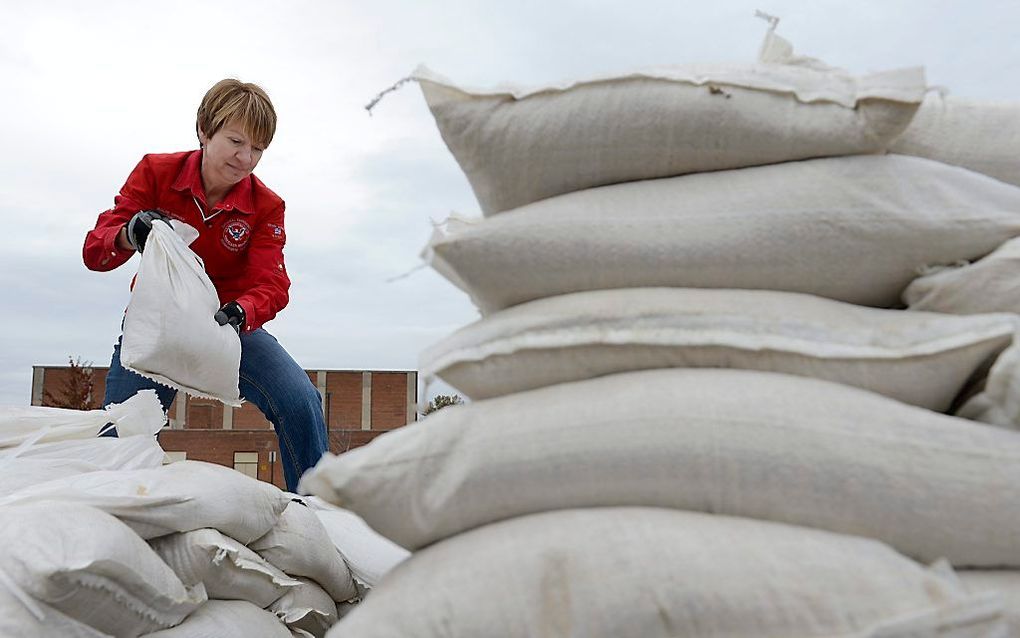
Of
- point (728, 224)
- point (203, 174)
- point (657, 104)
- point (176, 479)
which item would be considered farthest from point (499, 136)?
point (203, 174)

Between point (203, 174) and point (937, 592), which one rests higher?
point (203, 174)

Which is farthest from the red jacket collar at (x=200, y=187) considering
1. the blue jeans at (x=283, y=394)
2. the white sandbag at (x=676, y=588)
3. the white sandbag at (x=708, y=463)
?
the white sandbag at (x=676, y=588)

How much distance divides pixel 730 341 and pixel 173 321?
5.60ft

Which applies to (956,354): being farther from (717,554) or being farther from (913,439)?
(717,554)

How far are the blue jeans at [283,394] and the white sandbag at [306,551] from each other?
0.66 meters

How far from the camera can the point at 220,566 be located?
1735 millimetres

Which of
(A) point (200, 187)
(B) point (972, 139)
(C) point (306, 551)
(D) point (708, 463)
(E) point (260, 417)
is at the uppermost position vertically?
(B) point (972, 139)

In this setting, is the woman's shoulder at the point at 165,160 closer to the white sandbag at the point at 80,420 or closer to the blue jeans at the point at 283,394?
the blue jeans at the point at 283,394

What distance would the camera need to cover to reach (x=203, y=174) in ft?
9.23

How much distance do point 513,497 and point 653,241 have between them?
40 cm

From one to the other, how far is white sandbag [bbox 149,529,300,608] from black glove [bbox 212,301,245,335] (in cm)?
91

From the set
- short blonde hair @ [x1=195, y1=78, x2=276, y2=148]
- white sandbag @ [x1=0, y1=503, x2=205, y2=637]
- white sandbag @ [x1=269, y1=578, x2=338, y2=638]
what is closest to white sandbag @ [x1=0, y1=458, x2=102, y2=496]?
white sandbag @ [x1=0, y1=503, x2=205, y2=637]

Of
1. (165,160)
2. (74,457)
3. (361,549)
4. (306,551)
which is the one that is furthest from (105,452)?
(165,160)

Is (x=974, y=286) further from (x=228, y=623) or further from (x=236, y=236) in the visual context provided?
→ (x=236, y=236)
